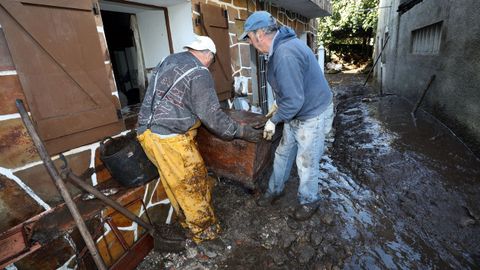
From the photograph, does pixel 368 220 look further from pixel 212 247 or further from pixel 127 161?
pixel 127 161

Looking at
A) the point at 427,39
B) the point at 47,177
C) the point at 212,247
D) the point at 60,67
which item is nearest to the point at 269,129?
the point at 212,247

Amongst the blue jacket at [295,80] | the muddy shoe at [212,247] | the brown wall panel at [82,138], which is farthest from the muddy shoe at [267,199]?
the brown wall panel at [82,138]

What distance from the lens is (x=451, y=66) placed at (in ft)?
16.9

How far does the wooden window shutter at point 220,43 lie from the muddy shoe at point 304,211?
6.67 ft

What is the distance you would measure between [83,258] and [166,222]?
3.52 feet

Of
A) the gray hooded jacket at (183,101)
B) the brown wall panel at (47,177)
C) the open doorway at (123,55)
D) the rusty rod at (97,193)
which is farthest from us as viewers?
the open doorway at (123,55)

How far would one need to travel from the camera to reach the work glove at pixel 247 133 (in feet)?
8.31

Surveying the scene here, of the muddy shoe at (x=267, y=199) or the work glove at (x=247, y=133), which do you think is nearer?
the work glove at (x=247, y=133)

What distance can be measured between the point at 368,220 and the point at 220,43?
125 inches

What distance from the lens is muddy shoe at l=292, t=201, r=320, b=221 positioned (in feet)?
10.2

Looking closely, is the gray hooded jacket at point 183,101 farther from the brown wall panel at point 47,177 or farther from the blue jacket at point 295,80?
the brown wall panel at point 47,177

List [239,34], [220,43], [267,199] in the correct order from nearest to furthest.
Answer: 1. [267,199]
2. [220,43]
3. [239,34]

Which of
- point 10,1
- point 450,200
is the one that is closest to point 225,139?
point 10,1

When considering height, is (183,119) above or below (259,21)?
below
